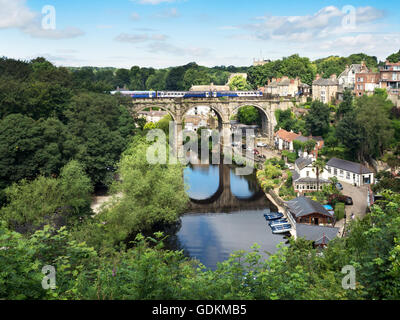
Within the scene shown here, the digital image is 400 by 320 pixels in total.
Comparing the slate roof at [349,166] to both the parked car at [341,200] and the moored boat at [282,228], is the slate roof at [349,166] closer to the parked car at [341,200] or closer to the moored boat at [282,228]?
the parked car at [341,200]

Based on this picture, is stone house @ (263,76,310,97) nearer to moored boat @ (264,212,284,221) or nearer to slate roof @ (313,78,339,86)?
slate roof @ (313,78,339,86)

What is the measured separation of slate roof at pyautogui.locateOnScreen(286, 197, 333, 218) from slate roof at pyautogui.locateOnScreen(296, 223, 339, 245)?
2.14 metres

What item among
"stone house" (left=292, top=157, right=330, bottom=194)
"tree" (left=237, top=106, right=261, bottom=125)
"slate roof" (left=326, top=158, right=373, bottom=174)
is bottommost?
"stone house" (left=292, top=157, right=330, bottom=194)

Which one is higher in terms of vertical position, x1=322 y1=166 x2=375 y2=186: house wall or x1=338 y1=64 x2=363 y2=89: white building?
x1=338 y1=64 x2=363 y2=89: white building

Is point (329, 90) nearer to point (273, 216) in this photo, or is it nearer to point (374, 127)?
point (374, 127)

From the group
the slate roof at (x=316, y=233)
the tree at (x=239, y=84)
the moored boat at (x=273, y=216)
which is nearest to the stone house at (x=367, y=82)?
the moored boat at (x=273, y=216)

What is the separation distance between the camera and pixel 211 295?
27.6 ft

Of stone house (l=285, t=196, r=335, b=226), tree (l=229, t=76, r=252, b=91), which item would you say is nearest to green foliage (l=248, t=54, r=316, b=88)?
tree (l=229, t=76, r=252, b=91)

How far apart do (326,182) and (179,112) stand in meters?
26.9

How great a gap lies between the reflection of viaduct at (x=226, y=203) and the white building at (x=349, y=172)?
6.51 meters

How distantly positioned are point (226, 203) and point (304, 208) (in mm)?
9259

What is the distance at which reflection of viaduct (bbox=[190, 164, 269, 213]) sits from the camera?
114 ft

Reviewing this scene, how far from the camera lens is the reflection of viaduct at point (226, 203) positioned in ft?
114

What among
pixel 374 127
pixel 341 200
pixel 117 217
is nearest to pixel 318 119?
pixel 374 127
